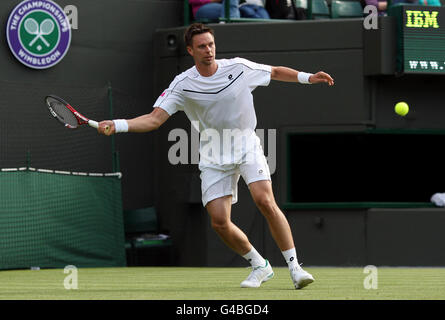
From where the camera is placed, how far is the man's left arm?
7.63 meters

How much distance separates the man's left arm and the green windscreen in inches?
222

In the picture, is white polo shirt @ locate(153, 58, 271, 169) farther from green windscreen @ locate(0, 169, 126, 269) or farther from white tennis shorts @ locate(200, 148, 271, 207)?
green windscreen @ locate(0, 169, 126, 269)

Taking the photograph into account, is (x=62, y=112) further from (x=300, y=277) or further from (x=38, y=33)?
(x=38, y=33)

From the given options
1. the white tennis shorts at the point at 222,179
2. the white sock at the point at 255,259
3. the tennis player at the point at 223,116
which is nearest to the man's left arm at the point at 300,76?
the tennis player at the point at 223,116

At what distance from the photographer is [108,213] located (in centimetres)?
1367

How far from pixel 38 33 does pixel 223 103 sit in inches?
253

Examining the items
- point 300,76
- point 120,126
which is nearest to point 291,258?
point 300,76

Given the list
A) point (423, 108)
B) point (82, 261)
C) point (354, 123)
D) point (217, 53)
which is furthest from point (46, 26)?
point (423, 108)

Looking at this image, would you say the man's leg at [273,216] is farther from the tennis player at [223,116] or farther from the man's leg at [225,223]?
the man's leg at [225,223]

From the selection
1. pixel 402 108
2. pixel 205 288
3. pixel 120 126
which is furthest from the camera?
pixel 402 108

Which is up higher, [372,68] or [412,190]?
[372,68]

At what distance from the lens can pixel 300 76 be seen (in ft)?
25.7

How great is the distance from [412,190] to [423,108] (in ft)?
4.99
